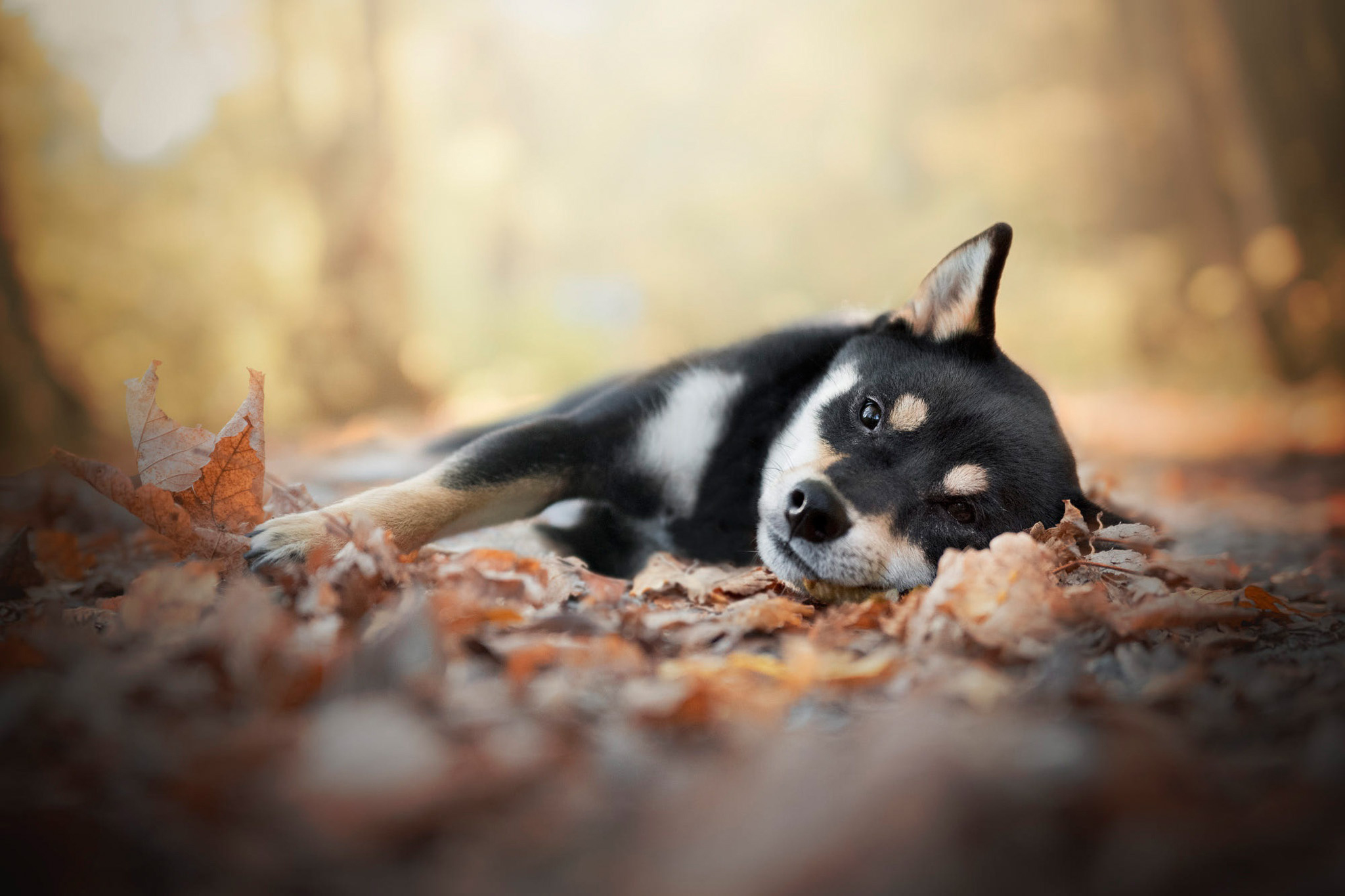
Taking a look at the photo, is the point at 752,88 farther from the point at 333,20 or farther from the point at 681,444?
the point at 681,444

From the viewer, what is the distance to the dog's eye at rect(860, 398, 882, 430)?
2398mm

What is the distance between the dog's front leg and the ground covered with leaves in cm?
10

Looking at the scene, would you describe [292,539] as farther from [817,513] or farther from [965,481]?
[965,481]

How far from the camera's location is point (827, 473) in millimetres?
2207

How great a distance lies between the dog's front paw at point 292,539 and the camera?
1862mm

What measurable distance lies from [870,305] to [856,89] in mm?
9465

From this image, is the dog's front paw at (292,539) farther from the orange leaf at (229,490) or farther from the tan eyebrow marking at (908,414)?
the tan eyebrow marking at (908,414)

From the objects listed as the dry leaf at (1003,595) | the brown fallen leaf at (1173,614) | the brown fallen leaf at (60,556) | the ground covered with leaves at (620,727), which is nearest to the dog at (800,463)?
the ground covered with leaves at (620,727)

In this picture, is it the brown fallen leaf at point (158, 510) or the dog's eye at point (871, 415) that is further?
the dog's eye at point (871, 415)

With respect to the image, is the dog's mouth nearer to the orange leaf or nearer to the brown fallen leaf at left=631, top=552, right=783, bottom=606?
the brown fallen leaf at left=631, top=552, right=783, bottom=606

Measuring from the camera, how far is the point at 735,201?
11.6m

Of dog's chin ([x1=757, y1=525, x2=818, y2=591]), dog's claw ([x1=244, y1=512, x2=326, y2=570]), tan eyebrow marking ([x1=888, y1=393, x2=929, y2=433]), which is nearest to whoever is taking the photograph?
dog's claw ([x1=244, y1=512, x2=326, y2=570])

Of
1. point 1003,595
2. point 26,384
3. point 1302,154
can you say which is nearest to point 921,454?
point 1003,595

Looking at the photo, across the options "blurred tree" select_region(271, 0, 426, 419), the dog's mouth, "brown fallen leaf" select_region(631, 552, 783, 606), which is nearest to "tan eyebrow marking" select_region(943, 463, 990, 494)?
the dog's mouth
